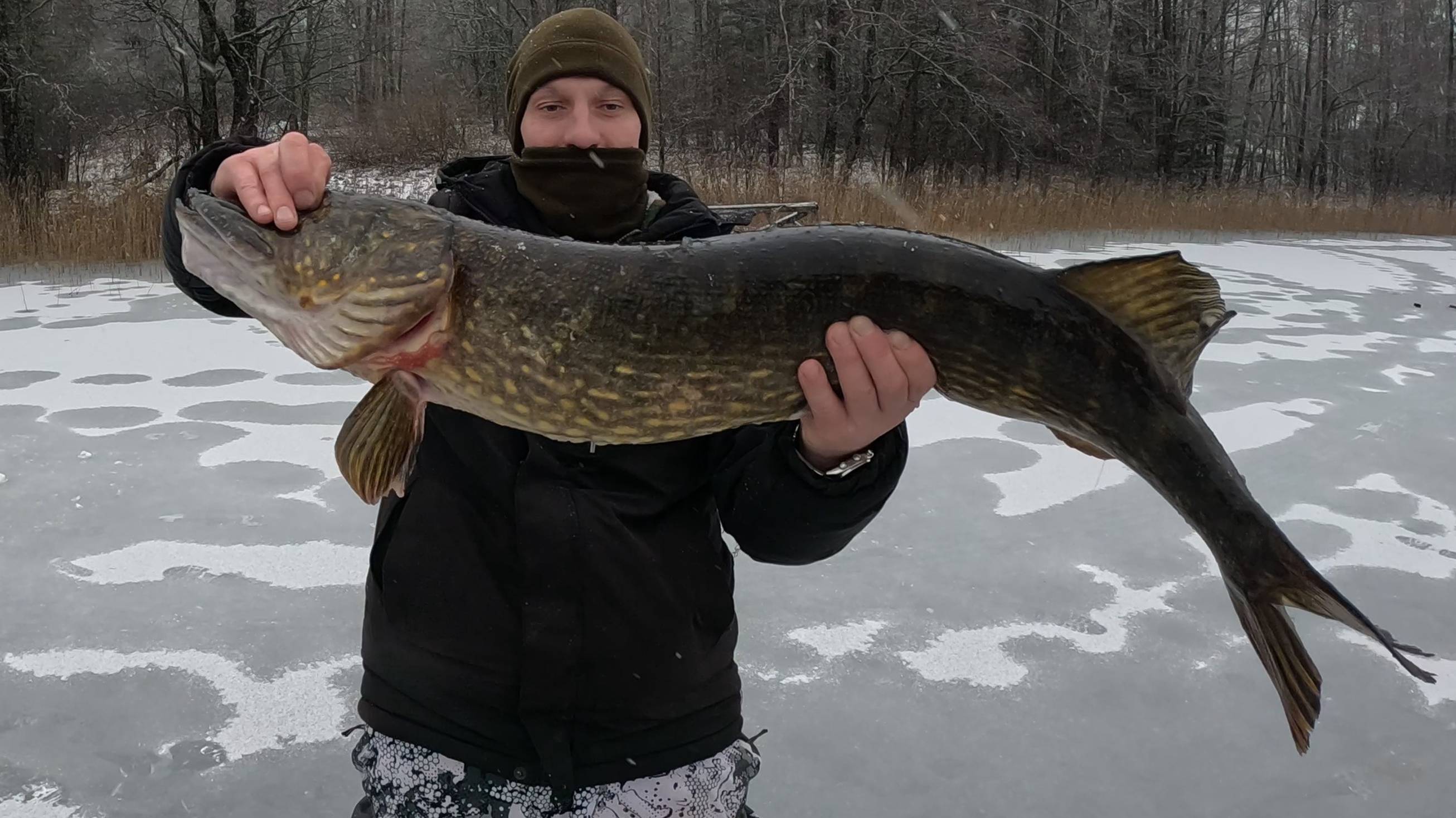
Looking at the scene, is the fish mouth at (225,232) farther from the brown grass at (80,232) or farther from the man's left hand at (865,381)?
the brown grass at (80,232)

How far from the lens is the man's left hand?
1341 millimetres

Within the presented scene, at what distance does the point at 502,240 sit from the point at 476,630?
0.58 m

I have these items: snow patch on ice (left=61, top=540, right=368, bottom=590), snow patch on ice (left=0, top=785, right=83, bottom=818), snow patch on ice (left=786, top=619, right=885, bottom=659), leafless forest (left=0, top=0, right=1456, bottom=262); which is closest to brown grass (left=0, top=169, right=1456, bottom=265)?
leafless forest (left=0, top=0, right=1456, bottom=262)

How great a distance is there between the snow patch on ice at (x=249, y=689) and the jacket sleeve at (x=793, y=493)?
42.6 inches

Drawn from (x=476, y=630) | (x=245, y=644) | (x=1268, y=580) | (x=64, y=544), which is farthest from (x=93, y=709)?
(x=1268, y=580)

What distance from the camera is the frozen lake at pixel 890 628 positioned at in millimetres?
1910

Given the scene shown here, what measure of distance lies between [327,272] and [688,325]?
0.52 metres

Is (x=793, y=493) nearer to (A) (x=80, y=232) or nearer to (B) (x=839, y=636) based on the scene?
(B) (x=839, y=636)

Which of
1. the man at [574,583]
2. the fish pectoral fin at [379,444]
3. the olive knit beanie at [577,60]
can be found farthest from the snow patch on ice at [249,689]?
the olive knit beanie at [577,60]

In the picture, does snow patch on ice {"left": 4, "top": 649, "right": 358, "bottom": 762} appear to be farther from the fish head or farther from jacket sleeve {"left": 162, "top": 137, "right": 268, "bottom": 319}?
the fish head

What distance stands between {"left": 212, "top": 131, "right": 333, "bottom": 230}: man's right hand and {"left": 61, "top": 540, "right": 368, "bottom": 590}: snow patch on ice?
1.56m

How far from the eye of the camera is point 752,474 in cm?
154

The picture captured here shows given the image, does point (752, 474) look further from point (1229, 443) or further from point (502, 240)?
point (1229, 443)

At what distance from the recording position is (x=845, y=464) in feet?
4.92
